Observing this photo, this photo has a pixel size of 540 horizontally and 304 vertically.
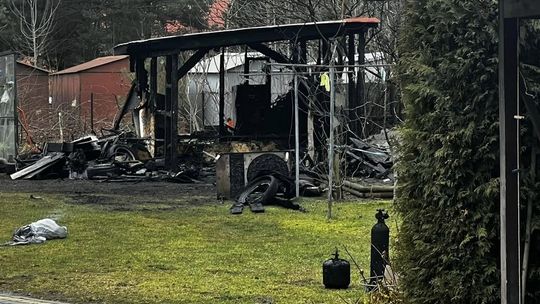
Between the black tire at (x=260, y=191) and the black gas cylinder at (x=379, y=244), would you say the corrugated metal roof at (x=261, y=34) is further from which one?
the black gas cylinder at (x=379, y=244)

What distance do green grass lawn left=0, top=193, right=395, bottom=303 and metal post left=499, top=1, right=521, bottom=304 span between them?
9.00 feet

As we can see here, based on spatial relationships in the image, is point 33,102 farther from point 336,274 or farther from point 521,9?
point 521,9

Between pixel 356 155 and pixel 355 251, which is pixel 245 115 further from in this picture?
pixel 355 251

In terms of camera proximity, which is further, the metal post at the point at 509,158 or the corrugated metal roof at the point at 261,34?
the corrugated metal roof at the point at 261,34

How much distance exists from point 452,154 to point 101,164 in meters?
16.9

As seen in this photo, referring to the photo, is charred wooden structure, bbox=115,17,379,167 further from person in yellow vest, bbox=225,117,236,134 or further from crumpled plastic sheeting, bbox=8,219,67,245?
crumpled plastic sheeting, bbox=8,219,67,245

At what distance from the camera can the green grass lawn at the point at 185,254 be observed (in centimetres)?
714

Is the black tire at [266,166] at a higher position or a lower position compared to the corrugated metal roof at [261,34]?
lower

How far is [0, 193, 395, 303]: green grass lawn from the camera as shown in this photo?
7.14 m

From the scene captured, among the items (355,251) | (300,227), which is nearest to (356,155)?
(300,227)

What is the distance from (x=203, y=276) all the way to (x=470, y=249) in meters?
3.98

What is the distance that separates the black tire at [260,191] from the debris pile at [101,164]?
4705mm

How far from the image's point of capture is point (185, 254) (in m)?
9.12

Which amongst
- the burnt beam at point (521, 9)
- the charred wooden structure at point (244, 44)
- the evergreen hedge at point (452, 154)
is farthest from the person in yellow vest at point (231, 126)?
the burnt beam at point (521, 9)
